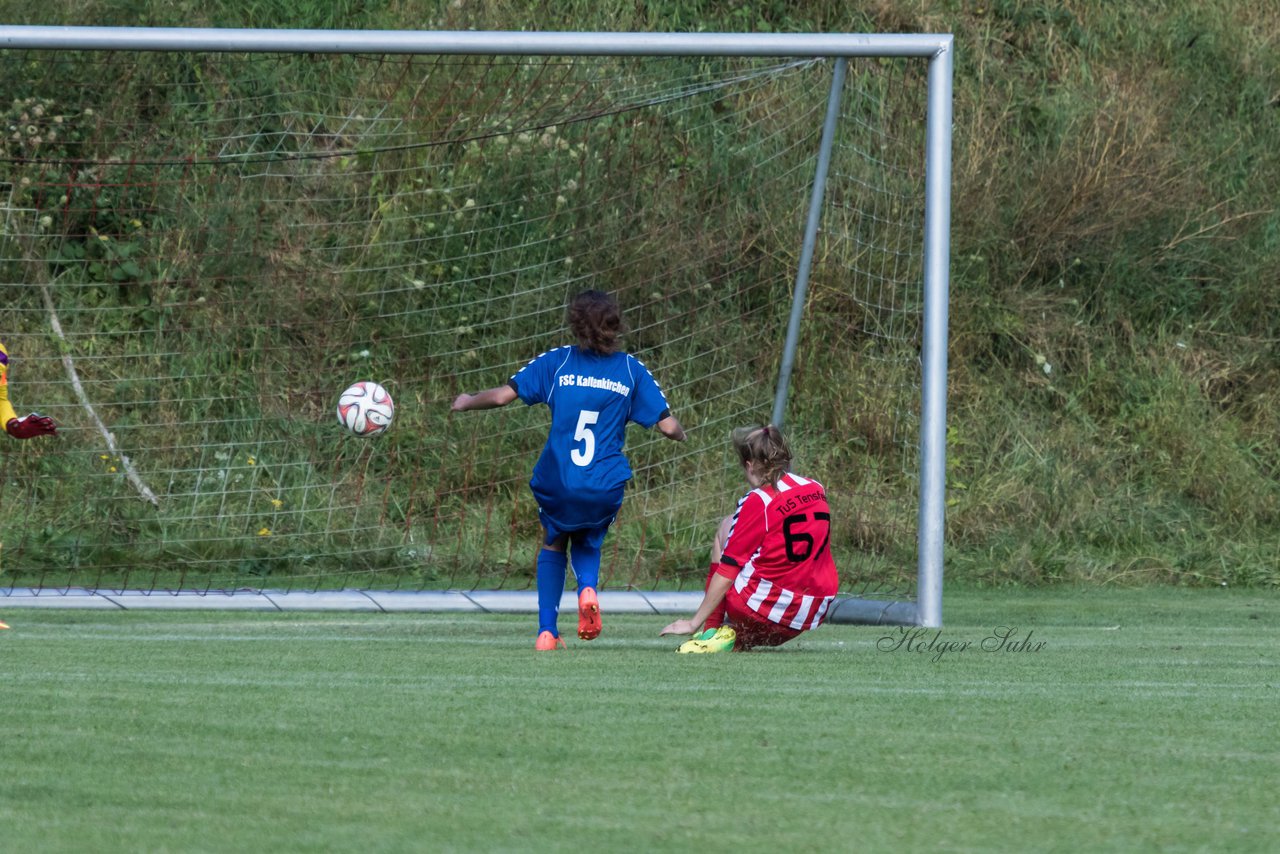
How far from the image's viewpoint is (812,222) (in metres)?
9.59

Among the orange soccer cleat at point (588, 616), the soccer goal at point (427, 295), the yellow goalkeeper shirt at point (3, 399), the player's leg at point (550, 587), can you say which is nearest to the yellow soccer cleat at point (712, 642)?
the orange soccer cleat at point (588, 616)

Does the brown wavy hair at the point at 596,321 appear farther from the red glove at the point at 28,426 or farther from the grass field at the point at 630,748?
the red glove at the point at 28,426

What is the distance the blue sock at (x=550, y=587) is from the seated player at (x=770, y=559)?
0.53 meters

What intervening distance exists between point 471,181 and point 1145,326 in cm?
602

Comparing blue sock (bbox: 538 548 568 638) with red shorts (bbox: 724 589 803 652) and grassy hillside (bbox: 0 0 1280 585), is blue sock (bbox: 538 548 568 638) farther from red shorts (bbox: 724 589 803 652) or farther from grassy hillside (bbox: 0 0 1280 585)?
grassy hillside (bbox: 0 0 1280 585)

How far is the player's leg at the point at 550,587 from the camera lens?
6.52 meters

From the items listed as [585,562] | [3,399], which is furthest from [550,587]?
[3,399]

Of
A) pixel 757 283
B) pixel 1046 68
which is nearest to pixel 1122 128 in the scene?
pixel 1046 68

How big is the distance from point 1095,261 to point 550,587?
8.38 m

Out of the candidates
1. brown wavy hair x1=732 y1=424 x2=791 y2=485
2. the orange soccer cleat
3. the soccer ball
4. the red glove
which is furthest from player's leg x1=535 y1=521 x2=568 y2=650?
the red glove

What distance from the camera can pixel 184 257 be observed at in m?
10.8

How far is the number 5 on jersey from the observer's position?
6.58m

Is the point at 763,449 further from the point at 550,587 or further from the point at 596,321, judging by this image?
the point at 550,587

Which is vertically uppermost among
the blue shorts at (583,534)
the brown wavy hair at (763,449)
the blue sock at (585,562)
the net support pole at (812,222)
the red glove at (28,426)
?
the net support pole at (812,222)
